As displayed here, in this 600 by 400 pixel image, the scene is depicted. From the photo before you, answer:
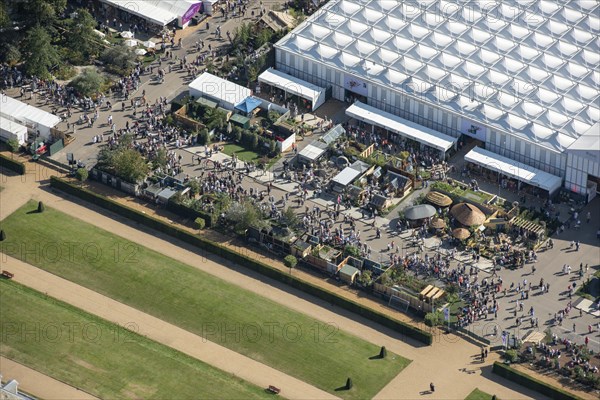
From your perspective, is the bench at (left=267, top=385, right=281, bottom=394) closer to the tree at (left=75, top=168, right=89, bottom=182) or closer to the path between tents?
the path between tents

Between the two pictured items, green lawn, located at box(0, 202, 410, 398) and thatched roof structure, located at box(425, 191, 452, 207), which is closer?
green lawn, located at box(0, 202, 410, 398)

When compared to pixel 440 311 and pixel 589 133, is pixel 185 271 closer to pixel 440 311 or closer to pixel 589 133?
pixel 440 311

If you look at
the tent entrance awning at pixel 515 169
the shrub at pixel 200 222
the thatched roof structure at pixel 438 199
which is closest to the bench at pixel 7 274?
the shrub at pixel 200 222

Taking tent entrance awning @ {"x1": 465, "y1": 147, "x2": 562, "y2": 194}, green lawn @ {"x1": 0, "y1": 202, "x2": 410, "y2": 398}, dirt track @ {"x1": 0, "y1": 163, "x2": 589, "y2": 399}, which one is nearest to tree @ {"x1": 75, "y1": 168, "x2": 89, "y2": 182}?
dirt track @ {"x1": 0, "y1": 163, "x2": 589, "y2": 399}

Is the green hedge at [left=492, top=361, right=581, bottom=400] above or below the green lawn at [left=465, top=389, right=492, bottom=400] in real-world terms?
above

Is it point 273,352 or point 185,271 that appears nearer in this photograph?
point 273,352

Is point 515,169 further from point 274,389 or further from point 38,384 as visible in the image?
point 38,384

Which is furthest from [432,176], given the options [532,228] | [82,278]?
[82,278]
